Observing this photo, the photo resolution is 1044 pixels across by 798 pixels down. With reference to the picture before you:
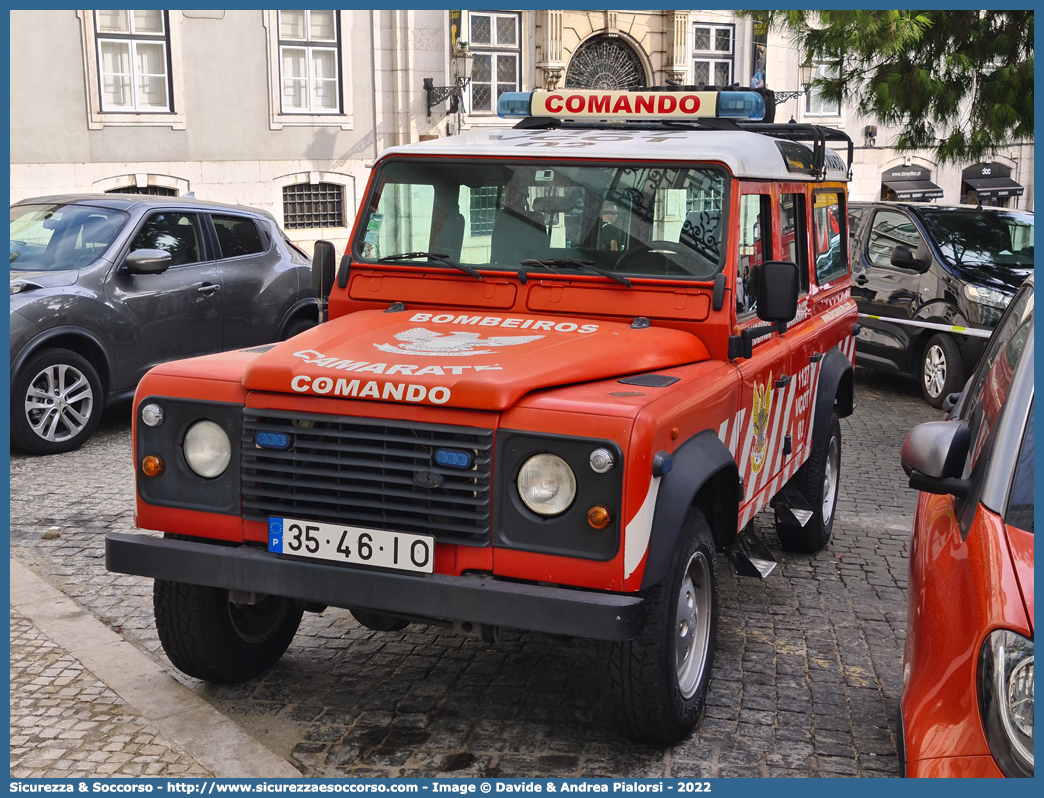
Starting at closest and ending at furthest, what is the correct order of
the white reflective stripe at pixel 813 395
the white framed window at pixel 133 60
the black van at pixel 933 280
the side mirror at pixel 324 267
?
the side mirror at pixel 324 267
the white reflective stripe at pixel 813 395
the black van at pixel 933 280
the white framed window at pixel 133 60

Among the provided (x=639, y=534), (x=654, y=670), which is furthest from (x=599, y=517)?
(x=654, y=670)

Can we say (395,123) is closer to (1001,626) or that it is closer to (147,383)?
(147,383)

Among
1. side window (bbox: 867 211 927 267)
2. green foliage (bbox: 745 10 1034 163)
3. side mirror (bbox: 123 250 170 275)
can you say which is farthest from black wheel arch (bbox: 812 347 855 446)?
green foliage (bbox: 745 10 1034 163)

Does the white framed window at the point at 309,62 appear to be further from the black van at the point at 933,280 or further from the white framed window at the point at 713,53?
the black van at the point at 933,280

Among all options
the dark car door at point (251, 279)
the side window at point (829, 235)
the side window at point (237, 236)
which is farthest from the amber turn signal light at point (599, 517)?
the side window at point (237, 236)

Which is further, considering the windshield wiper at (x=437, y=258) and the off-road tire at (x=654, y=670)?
the windshield wiper at (x=437, y=258)

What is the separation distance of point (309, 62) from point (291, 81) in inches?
21.5

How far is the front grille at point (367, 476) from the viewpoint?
3.75 metres

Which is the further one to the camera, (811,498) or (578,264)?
(811,498)

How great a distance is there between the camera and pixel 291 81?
2144 centimetres

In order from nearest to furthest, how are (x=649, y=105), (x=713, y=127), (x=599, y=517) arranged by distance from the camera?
(x=599, y=517), (x=713, y=127), (x=649, y=105)

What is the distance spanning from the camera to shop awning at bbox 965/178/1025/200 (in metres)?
30.0

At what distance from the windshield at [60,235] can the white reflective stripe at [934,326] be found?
753 centimetres

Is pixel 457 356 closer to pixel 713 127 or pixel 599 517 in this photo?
pixel 599 517
